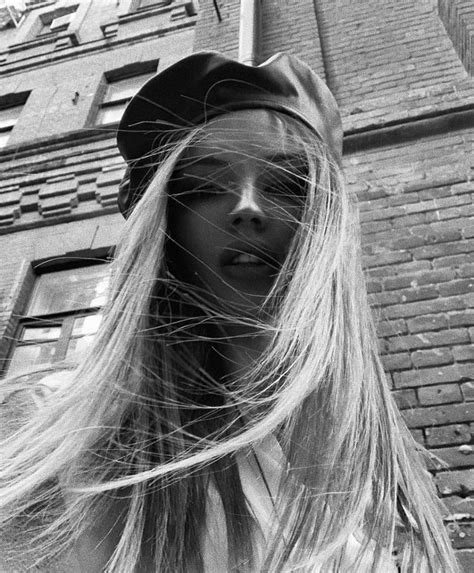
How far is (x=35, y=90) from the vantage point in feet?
21.4

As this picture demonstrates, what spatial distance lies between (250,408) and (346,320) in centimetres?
32

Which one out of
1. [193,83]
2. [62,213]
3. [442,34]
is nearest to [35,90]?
[62,213]

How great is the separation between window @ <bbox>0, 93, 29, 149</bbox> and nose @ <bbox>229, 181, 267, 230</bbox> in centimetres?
612

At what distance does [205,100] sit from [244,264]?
0.56 meters

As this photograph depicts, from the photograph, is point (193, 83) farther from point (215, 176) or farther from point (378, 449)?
point (378, 449)

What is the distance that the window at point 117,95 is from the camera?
5.98 m

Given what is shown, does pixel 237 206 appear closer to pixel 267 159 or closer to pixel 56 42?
pixel 267 159

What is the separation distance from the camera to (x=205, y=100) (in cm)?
148

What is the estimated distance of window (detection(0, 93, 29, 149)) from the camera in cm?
642

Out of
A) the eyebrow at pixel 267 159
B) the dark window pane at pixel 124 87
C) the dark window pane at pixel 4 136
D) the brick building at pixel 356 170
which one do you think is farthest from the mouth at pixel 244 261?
the dark window pane at pixel 4 136

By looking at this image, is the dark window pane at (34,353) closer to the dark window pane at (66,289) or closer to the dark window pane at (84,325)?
the dark window pane at (84,325)

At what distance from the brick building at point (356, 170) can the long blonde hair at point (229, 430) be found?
95 centimetres

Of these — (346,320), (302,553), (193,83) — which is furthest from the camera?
(193,83)

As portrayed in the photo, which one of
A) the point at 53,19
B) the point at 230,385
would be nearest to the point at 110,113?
the point at 53,19
